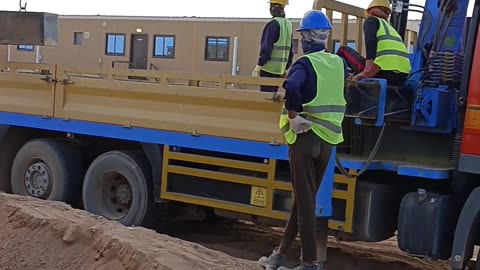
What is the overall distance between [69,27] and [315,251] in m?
29.6

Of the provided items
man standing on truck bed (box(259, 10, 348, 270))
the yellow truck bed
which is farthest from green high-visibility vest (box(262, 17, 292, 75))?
man standing on truck bed (box(259, 10, 348, 270))

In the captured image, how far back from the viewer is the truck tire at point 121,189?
Result: 26.8ft

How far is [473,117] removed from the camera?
6141mm

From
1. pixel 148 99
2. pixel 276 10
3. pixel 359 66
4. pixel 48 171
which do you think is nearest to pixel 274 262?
pixel 359 66

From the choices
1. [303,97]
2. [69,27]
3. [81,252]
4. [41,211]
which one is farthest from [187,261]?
[69,27]

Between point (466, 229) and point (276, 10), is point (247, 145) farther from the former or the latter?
point (466, 229)

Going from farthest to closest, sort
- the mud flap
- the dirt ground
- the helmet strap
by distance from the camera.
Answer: the mud flap → the helmet strap → the dirt ground

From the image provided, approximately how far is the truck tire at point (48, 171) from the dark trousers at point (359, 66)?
3.33 meters

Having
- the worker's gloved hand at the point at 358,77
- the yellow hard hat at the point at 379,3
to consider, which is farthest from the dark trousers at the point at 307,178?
the yellow hard hat at the point at 379,3

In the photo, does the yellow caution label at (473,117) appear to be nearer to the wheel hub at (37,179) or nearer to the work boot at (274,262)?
the work boot at (274,262)

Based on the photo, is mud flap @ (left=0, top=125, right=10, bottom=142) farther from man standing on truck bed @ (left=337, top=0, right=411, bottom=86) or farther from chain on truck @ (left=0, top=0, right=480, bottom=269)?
man standing on truck bed @ (left=337, top=0, right=411, bottom=86)

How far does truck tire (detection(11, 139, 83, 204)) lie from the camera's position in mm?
8805

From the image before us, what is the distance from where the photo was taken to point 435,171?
6363mm

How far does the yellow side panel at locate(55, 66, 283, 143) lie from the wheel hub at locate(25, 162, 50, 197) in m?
0.75
